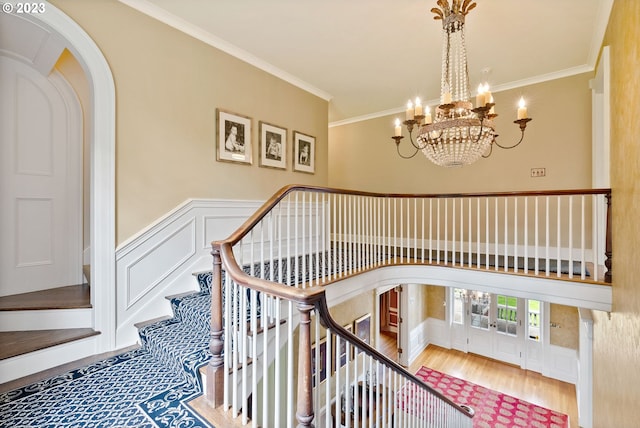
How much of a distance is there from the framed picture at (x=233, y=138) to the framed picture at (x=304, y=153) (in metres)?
0.84

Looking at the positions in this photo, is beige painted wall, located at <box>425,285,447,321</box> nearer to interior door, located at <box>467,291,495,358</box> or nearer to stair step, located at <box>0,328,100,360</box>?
interior door, located at <box>467,291,495,358</box>

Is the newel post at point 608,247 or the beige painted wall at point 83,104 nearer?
the newel post at point 608,247

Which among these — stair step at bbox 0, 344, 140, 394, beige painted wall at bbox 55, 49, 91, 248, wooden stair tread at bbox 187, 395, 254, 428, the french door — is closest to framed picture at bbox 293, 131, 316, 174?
beige painted wall at bbox 55, 49, 91, 248

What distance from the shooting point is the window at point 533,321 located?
561 centimetres

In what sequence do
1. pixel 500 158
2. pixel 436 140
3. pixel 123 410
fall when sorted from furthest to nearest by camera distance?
pixel 500 158 < pixel 436 140 < pixel 123 410

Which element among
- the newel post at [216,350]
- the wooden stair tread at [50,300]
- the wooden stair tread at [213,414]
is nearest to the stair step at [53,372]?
the wooden stair tread at [50,300]

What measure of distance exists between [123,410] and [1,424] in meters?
0.59

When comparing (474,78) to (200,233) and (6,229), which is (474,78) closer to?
(200,233)

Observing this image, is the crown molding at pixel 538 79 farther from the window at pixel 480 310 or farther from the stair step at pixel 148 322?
the stair step at pixel 148 322

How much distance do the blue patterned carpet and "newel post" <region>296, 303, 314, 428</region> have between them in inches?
28.6

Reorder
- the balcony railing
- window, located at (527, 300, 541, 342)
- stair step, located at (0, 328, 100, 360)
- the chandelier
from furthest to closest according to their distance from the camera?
window, located at (527, 300, 541, 342)
the chandelier
stair step, located at (0, 328, 100, 360)
the balcony railing

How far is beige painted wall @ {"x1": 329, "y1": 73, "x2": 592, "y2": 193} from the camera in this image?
3.90 metres

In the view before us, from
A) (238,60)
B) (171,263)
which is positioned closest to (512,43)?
(238,60)

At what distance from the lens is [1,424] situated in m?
1.56
